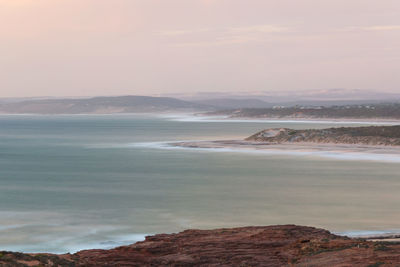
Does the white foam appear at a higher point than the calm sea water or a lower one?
higher

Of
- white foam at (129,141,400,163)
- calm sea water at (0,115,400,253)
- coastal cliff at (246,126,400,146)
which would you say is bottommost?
calm sea water at (0,115,400,253)

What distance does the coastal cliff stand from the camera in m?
69.5

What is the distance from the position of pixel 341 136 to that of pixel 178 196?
1528 inches

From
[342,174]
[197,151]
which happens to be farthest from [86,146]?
[342,174]

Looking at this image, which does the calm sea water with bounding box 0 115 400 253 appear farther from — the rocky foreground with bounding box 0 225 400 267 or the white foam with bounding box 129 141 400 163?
the rocky foreground with bounding box 0 225 400 267

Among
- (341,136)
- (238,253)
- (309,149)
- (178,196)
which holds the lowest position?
(178,196)

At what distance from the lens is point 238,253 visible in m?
18.2

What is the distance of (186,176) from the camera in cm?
4781

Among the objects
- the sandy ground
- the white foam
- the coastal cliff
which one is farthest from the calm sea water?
the coastal cliff

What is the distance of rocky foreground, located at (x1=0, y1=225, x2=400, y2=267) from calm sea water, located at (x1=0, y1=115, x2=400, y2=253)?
5225 mm

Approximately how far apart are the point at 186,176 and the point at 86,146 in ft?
127

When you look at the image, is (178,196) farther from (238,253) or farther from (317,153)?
(317,153)

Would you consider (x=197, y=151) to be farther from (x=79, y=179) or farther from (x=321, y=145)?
(x=79, y=179)

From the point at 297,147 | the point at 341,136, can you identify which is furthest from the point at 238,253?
the point at 341,136
